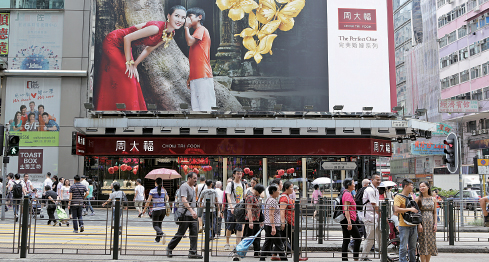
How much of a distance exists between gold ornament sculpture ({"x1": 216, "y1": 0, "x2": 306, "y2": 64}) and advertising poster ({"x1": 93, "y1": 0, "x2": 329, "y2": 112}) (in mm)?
51

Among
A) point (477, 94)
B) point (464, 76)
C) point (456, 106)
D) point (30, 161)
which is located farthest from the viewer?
point (464, 76)

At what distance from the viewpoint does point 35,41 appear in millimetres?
24406

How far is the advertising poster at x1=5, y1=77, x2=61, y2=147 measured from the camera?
2389cm

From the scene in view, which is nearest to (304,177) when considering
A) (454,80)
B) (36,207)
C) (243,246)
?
(243,246)

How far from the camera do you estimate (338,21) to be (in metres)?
24.7

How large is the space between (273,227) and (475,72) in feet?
130

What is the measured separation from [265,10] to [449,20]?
98.6 feet

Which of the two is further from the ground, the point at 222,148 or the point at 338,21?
the point at 338,21

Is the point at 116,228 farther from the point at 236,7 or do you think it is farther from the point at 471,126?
the point at 471,126

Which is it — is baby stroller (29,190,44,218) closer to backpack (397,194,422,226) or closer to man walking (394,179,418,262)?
man walking (394,179,418,262)

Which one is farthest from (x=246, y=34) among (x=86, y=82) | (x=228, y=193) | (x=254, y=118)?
(x=228, y=193)

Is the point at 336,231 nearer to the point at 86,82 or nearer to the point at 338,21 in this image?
the point at 338,21

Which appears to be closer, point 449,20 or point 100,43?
point 100,43

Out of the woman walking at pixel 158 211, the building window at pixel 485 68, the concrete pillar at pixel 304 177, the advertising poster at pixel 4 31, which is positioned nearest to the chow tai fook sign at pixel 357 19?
the concrete pillar at pixel 304 177
